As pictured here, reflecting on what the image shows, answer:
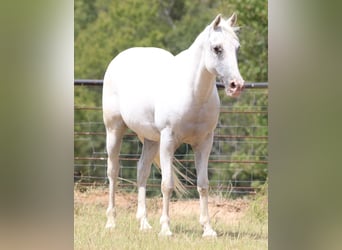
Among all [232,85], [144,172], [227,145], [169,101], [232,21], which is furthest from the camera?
[227,145]

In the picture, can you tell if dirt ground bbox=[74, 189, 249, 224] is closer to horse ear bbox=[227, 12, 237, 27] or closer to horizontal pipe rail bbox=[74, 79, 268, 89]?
horizontal pipe rail bbox=[74, 79, 268, 89]

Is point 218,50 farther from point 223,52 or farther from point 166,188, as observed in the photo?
point 166,188

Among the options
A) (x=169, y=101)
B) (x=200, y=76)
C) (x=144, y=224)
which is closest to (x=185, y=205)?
(x=144, y=224)

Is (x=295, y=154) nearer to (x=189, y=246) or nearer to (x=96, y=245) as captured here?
(x=189, y=246)

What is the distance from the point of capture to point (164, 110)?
5516 mm

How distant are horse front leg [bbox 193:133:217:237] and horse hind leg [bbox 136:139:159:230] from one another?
366mm

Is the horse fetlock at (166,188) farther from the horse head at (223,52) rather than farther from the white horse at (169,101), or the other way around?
the horse head at (223,52)

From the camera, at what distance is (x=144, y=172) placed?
5.89m

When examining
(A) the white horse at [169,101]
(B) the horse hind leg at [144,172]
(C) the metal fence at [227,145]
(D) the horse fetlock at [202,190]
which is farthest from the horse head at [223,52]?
(C) the metal fence at [227,145]

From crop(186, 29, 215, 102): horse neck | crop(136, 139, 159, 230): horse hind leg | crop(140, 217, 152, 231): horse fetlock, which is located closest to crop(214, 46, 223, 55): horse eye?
crop(186, 29, 215, 102): horse neck

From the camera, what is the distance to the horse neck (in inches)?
211

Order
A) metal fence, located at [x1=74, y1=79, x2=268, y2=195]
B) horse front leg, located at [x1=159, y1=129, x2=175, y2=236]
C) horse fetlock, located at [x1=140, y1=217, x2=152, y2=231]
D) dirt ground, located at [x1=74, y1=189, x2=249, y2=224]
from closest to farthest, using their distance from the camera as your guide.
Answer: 1. horse front leg, located at [x1=159, y1=129, x2=175, y2=236]
2. horse fetlock, located at [x1=140, y1=217, x2=152, y2=231]
3. dirt ground, located at [x1=74, y1=189, x2=249, y2=224]
4. metal fence, located at [x1=74, y1=79, x2=268, y2=195]

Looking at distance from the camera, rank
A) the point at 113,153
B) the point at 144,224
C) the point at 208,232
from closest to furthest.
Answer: the point at 208,232
the point at 144,224
the point at 113,153

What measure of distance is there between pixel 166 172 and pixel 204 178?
25 cm
